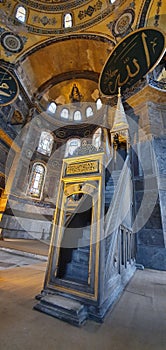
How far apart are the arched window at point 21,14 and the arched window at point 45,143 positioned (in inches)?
385

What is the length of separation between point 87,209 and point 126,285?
55.0 inches

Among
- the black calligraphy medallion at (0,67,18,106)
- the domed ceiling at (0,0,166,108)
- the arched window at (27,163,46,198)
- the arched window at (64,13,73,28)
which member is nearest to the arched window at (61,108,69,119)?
the domed ceiling at (0,0,166,108)

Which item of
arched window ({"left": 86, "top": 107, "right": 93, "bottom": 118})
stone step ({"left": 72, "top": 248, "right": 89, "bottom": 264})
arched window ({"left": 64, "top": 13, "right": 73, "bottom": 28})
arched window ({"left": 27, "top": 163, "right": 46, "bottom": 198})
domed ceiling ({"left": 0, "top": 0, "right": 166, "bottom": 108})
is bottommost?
stone step ({"left": 72, "top": 248, "right": 89, "bottom": 264})

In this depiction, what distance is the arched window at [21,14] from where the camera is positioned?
12.7 m

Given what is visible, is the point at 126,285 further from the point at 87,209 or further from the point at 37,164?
the point at 37,164

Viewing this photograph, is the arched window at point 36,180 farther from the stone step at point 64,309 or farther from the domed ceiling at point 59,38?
the stone step at point 64,309

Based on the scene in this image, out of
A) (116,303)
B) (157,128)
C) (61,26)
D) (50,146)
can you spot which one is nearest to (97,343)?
(116,303)

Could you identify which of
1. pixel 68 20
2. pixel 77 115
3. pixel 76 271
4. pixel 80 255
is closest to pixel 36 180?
pixel 77 115

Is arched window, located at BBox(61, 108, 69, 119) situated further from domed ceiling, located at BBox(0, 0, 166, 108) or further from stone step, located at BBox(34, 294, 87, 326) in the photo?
stone step, located at BBox(34, 294, 87, 326)

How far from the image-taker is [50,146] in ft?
48.7

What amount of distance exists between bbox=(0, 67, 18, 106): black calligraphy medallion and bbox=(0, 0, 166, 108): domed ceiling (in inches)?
91.0

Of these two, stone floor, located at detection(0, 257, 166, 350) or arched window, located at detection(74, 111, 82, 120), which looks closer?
stone floor, located at detection(0, 257, 166, 350)

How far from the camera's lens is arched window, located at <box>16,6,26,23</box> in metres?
12.7

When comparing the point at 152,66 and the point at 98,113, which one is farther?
the point at 98,113
